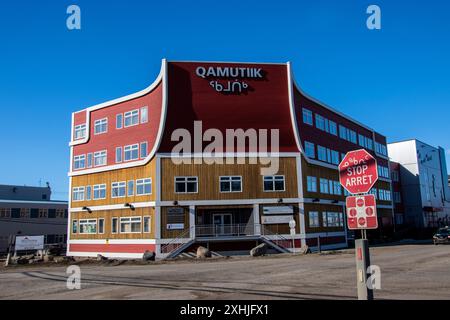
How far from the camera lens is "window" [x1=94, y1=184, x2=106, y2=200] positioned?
3800 cm

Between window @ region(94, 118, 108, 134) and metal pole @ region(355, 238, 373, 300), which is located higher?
window @ region(94, 118, 108, 134)

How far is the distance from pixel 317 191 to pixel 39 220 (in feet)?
138

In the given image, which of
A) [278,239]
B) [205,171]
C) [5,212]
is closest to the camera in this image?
[278,239]

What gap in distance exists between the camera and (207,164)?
3353 cm

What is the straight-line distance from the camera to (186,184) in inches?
1303

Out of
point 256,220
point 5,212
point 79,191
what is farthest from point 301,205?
point 5,212

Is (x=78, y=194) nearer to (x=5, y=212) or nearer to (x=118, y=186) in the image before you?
(x=118, y=186)

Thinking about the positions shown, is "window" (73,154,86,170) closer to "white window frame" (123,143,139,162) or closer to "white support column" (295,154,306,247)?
"white window frame" (123,143,139,162)

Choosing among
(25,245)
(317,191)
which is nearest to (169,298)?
(25,245)

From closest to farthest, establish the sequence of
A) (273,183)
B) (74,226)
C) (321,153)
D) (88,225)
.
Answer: (273,183), (88,225), (74,226), (321,153)

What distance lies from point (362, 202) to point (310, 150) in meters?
32.3

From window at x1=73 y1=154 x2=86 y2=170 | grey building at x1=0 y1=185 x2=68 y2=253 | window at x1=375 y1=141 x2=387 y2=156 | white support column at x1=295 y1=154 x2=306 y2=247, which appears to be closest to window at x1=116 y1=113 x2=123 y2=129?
window at x1=73 y1=154 x2=86 y2=170

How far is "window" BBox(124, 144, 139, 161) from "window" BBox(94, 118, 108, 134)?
4303mm

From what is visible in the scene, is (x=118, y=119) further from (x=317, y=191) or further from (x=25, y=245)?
(x=317, y=191)
